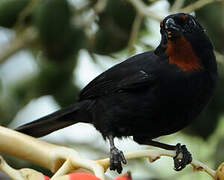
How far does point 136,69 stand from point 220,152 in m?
0.40

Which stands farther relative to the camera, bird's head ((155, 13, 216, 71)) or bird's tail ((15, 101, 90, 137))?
bird's tail ((15, 101, 90, 137))

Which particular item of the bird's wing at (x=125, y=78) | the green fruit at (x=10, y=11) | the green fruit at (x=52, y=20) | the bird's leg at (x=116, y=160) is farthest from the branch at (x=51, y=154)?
the green fruit at (x=10, y=11)

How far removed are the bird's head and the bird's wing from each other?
0.35 feet

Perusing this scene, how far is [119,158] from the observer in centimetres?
165

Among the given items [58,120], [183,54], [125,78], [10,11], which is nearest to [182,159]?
[183,54]

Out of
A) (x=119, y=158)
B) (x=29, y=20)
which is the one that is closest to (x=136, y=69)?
(x=119, y=158)

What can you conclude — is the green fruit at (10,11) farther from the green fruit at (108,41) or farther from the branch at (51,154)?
the branch at (51,154)

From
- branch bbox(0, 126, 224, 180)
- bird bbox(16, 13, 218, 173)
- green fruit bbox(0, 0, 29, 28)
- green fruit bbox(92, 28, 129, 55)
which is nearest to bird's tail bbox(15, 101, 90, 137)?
bird bbox(16, 13, 218, 173)

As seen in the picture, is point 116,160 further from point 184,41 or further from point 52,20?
point 52,20

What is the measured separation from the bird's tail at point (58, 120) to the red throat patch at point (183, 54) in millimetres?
444

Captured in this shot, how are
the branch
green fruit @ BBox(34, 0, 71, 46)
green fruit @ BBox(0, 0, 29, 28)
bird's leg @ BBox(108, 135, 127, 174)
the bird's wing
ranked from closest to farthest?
the branch → bird's leg @ BBox(108, 135, 127, 174) → the bird's wing → green fruit @ BBox(34, 0, 71, 46) → green fruit @ BBox(0, 0, 29, 28)

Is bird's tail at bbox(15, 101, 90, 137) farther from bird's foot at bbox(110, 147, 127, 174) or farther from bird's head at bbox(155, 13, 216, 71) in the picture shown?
bird's head at bbox(155, 13, 216, 71)

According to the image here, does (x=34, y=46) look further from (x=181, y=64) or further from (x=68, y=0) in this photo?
(x=181, y=64)

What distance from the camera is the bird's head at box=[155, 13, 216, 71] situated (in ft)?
5.32
